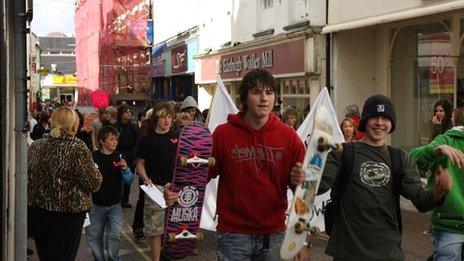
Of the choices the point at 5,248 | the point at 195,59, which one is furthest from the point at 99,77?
the point at 5,248

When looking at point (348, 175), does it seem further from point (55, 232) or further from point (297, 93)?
point (297, 93)

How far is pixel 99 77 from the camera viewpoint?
40594 mm

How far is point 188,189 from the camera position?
17.4 feet

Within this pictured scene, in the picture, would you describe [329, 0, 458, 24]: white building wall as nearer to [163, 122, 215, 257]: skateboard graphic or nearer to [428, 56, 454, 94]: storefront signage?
[428, 56, 454, 94]: storefront signage

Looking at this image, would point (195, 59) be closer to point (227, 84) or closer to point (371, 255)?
point (227, 84)

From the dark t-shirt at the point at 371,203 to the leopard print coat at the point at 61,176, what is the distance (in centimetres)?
204

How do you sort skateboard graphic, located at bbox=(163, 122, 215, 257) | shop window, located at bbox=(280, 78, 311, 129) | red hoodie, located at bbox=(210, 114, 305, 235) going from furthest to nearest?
shop window, located at bbox=(280, 78, 311, 129) → skateboard graphic, located at bbox=(163, 122, 215, 257) → red hoodie, located at bbox=(210, 114, 305, 235)

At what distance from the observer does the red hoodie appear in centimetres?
418

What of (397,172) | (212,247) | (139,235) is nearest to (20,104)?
(397,172)

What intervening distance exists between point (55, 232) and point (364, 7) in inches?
386

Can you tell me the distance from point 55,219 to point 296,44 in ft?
38.2

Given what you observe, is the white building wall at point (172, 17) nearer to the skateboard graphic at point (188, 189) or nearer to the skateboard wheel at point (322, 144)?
the skateboard graphic at point (188, 189)

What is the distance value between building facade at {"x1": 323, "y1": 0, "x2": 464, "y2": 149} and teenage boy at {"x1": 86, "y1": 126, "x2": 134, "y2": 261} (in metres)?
6.11

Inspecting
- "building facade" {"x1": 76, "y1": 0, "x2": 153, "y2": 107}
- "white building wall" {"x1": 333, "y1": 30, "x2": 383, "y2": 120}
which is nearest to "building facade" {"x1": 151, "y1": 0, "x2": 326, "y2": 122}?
"white building wall" {"x1": 333, "y1": 30, "x2": 383, "y2": 120}
